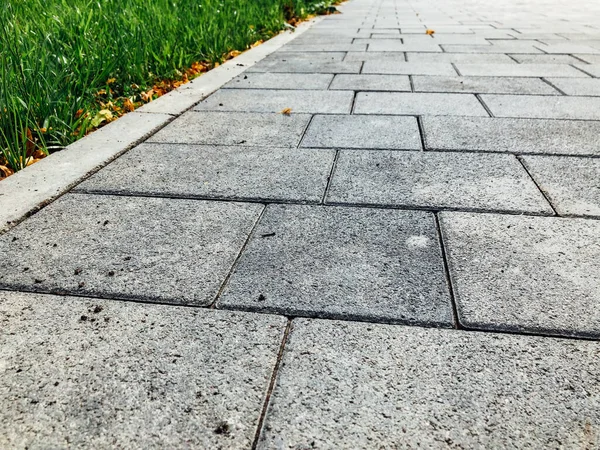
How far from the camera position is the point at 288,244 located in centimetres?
202

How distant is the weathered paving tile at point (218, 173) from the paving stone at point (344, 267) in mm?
227

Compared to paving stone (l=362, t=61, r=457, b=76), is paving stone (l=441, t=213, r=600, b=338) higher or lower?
lower

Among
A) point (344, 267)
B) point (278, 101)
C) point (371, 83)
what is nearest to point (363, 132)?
point (278, 101)

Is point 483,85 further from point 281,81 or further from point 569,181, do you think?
point 569,181

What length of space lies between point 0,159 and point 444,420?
260cm

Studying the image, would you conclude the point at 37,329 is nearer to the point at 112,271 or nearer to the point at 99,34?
the point at 112,271

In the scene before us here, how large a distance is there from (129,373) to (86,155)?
186 cm

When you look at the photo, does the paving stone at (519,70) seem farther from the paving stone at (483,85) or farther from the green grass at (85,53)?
the green grass at (85,53)

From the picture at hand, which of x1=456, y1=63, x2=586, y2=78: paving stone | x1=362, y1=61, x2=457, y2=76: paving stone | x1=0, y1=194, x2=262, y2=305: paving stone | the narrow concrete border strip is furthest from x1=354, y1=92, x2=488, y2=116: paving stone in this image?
x1=0, y1=194, x2=262, y2=305: paving stone

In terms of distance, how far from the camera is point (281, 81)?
4.75 metres

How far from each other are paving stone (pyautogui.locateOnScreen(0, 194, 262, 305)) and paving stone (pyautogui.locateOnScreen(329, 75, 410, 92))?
8.23 feet

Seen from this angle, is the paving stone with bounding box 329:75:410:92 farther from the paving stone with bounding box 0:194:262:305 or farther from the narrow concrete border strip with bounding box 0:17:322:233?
the paving stone with bounding box 0:194:262:305

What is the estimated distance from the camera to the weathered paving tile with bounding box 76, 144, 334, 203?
2.49 m

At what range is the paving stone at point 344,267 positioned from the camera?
64.1 inches
